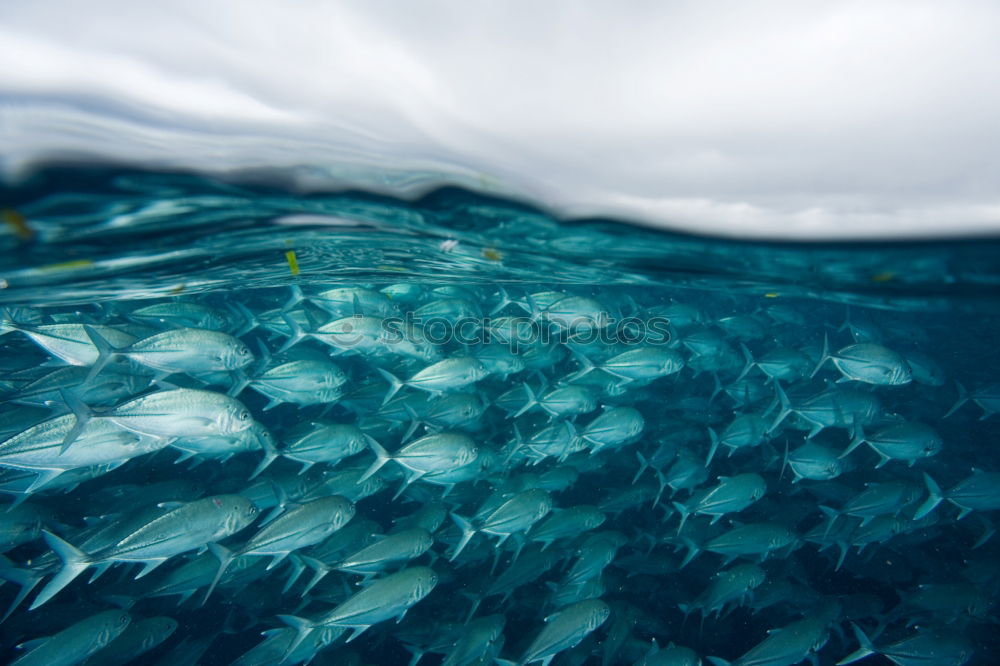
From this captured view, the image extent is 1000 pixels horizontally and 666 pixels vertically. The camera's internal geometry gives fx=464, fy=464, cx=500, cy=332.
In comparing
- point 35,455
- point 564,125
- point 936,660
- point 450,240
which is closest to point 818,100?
point 564,125

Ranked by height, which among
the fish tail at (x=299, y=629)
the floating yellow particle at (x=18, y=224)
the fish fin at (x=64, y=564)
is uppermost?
the floating yellow particle at (x=18, y=224)

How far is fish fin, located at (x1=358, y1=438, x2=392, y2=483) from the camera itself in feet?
20.2

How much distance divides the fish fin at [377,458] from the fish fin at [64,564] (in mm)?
2894

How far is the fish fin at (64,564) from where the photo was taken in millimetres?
4215

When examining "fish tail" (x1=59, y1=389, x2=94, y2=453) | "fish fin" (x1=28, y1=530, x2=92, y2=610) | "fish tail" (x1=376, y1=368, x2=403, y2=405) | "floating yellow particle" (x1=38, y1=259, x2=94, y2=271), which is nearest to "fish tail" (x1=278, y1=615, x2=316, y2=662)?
"fish fin" (x1=28, y1=530, x2=92, y2=610)

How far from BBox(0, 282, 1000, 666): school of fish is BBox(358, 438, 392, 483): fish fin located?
0.13ft

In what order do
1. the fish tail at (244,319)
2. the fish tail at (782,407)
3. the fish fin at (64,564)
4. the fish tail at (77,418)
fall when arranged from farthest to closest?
the fish tail at (244,319), the fish tail at (782,407), the fish tail at (77,418), the fish fin at (64,564)

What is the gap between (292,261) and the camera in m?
8.88

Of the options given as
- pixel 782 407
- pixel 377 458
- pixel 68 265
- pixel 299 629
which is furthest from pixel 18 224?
pixel 782 407

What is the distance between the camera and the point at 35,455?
4.51 meters

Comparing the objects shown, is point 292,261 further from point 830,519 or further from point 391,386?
point 830,519

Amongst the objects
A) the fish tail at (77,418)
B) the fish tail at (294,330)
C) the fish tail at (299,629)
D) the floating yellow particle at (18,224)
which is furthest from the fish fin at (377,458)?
the floating yellow particle at (18,224)

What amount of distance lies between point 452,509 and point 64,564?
4.59 meters

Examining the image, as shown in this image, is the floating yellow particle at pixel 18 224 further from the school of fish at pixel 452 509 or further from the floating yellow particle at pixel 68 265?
the floating yellow particle at pixel 68 265
